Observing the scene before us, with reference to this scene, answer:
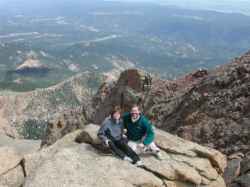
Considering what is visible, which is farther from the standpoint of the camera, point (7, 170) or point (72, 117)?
point (72, 117)

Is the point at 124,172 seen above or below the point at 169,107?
above

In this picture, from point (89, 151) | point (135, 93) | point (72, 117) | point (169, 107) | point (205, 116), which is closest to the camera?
point (89, 151)

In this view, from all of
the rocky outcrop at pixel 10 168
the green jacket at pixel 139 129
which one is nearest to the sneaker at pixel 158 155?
the green jacket at pixel 139 129

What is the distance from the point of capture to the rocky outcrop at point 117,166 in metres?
22.7

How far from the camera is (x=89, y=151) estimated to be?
25.4m

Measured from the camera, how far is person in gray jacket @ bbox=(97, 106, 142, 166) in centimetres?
2447

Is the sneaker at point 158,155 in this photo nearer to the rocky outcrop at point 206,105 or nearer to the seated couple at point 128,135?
the seated couple at point 128,135

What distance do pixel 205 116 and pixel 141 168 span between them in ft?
46.2

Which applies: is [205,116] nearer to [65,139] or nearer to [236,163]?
[236,163]

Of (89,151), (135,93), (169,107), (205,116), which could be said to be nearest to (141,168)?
(89,151)

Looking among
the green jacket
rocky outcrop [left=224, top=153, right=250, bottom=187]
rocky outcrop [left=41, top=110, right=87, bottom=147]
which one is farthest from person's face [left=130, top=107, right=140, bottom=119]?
rocky outcrop [left=41, top=110, right=87, bottom=147]

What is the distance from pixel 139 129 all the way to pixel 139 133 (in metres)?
0.22

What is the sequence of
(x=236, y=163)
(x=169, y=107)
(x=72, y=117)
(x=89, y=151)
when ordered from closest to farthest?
1. (x=89, y=151)
2. (x=236, y=163)
3. (x=169, y=107)
4. (x=72, y=117)

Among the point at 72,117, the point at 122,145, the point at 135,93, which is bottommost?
the point at 72,117
